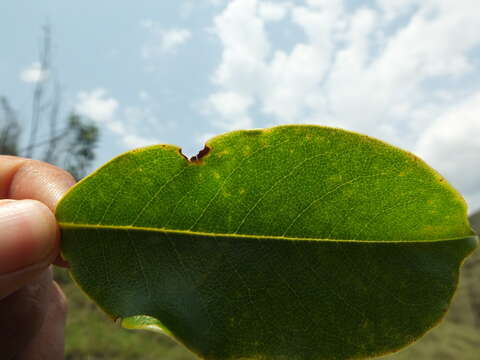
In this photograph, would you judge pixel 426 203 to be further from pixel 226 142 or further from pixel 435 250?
pixel 226 142

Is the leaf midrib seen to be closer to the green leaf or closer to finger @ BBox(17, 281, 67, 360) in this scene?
the green leaf

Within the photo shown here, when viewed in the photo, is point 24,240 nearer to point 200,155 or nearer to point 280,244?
point 200,155

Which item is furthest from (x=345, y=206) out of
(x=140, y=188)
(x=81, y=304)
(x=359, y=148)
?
(x=81, y=304)

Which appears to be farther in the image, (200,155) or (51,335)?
(51,335)

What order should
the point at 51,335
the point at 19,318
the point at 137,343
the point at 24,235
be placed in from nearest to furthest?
the point at 24,235 < the point at 19,318 < the point at 51,335 < the point at 137,343

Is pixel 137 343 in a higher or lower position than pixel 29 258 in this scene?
lower

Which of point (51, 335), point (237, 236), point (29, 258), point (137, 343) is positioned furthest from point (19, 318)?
point (137, 343)

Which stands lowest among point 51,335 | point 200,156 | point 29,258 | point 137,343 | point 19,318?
point 137,343
